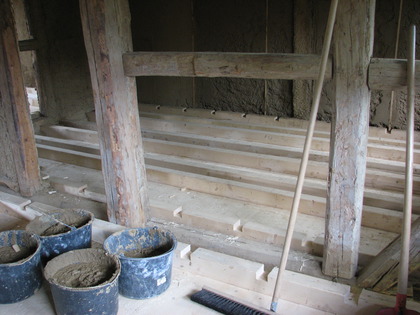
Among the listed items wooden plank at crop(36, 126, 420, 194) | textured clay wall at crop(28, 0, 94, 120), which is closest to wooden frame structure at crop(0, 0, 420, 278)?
wooden plank at crop(36, 126, 420, 194)

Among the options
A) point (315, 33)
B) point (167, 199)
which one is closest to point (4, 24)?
point (167, 199)

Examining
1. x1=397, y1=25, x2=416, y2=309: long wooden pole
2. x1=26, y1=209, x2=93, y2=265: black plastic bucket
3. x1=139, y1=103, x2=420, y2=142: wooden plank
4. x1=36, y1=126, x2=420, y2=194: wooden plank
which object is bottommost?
x1=26, y1=209, x2=93, y2=265: black plastic bucket

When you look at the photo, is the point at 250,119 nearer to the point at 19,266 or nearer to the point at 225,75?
the point at 225,75

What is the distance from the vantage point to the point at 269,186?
13.7 ft

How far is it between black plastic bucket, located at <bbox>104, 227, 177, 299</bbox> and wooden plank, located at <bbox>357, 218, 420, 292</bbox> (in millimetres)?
1301

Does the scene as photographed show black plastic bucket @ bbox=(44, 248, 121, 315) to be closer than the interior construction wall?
Yes

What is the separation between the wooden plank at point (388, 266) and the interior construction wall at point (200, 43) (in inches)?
109

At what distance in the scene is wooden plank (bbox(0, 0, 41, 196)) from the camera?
12.7 ft

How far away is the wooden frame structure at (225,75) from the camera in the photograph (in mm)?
2432

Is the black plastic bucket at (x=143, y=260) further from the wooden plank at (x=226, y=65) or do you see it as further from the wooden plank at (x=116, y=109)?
the wooden plank at (x=226, y=65)

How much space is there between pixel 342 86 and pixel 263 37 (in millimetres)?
3369

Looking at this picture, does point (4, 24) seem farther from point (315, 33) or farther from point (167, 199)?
point (315, 33)

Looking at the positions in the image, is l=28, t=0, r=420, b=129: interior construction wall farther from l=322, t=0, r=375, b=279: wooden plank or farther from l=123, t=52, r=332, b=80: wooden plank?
l=322, t=0, r=375, b=279: wooden plank

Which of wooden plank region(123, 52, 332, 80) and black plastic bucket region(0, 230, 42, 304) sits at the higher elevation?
wooden plank region(123, 52, 332, 80)
